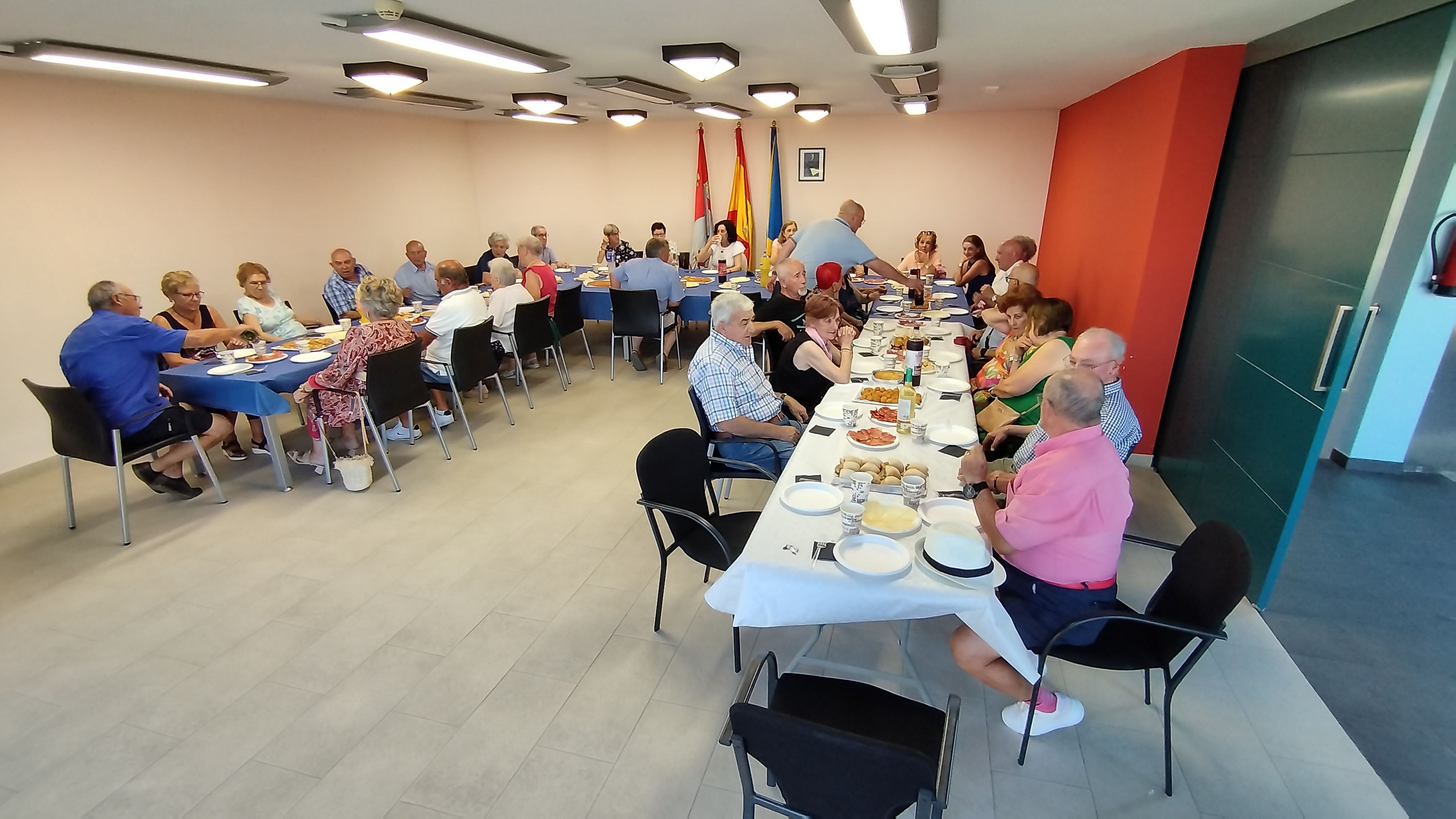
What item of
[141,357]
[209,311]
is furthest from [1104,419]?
[209,311]

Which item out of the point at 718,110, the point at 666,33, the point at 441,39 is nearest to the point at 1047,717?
the point at 666,33

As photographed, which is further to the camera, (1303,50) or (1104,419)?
(1303,50)

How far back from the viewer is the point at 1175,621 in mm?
1898

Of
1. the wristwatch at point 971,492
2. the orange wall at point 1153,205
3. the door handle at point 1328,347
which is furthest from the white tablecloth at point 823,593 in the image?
the orange wall at point 1153,205

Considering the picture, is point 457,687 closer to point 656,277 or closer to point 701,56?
point 701,56

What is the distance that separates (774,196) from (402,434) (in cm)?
615

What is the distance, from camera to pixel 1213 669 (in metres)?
2.59

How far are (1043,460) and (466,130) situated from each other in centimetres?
1011

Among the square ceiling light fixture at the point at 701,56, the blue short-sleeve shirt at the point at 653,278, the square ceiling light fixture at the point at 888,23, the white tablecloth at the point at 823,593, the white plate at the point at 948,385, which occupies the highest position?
the square ceiling light fixture at the point at 701,56

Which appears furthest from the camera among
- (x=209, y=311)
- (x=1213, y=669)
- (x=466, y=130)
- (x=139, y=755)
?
(x=466, y=130)

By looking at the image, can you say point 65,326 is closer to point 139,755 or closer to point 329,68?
point 329,68

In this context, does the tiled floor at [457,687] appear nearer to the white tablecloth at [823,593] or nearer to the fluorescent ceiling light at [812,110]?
the white tablecloth at [823,593]

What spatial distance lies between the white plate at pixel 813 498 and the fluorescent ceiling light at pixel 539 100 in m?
5.07

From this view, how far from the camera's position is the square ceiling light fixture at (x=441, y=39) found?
2.85 meters
